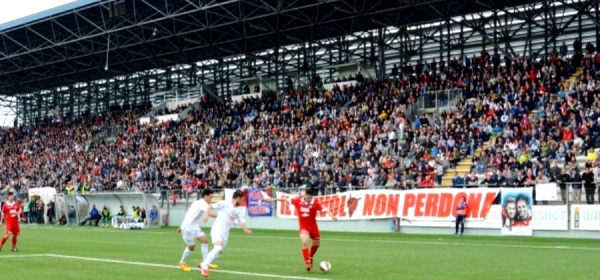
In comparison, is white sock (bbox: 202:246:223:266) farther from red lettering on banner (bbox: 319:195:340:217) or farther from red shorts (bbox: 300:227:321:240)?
red lettering on banner (bbox: 319:195:340:217)

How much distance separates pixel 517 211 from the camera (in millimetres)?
30922

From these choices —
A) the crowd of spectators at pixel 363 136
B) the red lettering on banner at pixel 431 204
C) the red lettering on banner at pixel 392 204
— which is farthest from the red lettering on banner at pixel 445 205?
the red lettering on banner at pixel 392 204

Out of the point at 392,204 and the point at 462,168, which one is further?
the point at 462,168

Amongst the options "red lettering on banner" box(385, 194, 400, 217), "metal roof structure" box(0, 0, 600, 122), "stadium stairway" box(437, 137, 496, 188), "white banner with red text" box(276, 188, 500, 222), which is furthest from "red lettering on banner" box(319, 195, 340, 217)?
"metal roof structure" box(0, 0, 600, 122)

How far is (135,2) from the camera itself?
52.8 meters

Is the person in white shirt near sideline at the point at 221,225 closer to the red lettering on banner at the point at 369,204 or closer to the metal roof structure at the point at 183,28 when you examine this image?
the red lettering on banner at the point at 369,204

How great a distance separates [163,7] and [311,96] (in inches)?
443

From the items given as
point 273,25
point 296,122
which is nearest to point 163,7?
point 273,25

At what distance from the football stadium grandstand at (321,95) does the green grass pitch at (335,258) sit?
615 cm

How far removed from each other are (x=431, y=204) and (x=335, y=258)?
12.0 meters

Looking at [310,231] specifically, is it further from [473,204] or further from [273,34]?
[273,34]

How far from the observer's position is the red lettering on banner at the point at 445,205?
3297 cm

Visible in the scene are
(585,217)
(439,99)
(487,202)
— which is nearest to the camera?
(585,217)

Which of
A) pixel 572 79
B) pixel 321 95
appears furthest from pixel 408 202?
pixel 321 95
